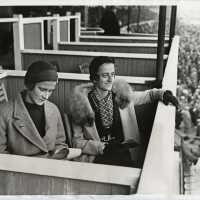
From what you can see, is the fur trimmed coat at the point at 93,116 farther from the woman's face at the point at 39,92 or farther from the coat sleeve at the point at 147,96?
the woman's face at the point at 39,92

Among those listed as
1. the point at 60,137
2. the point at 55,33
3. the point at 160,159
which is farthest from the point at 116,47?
the point at 160,159

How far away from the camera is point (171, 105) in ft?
3.22

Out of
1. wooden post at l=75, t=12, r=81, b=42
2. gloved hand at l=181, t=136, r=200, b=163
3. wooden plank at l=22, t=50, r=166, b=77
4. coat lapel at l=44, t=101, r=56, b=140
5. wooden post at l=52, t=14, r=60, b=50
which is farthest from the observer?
wooden post at l=75, t=12, r=81, b=42

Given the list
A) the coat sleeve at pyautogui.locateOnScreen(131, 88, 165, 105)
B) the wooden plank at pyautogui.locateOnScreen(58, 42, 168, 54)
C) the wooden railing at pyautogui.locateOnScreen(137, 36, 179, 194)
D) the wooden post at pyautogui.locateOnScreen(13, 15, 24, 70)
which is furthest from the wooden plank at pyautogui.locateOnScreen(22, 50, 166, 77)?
the wooden railing at pyautogui.locateOnScreen(137, 36, 179, 194)

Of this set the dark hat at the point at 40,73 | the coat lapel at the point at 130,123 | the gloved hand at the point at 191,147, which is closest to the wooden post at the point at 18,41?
the dark hat at the point at 40,73

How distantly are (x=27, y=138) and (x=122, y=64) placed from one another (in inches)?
38.2

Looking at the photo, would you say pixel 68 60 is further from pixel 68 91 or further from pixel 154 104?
pixel 154 104

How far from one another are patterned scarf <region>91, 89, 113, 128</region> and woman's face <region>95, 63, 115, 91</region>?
0.07 feet

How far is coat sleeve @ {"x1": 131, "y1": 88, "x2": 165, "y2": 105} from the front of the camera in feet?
3.48

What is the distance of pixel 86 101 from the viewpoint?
1.06 m

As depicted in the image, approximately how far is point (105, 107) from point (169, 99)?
0.22 m

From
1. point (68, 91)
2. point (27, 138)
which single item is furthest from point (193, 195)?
point (68, 91)

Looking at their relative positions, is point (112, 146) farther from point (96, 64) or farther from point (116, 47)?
point (116, 47)

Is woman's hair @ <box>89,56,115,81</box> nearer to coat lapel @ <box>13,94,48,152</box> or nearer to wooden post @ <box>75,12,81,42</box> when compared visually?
coat lapel @ <box>13,94,48,152</box>
